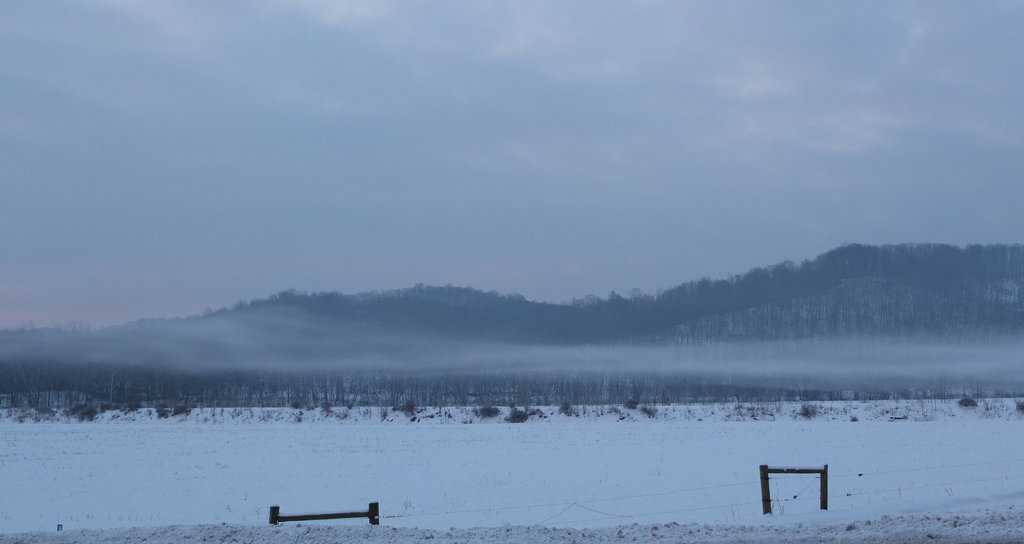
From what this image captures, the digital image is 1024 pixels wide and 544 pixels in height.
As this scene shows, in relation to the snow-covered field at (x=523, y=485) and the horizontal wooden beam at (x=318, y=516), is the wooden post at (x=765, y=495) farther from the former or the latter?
the horizontal wooden beam at (x=318, y=516)

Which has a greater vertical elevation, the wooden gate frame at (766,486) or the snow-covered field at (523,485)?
the wooden gate frame at (766,486)

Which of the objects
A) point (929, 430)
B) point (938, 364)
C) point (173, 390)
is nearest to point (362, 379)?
point (173, 390)

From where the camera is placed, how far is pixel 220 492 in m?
23.5

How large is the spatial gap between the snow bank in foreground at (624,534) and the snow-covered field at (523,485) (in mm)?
44

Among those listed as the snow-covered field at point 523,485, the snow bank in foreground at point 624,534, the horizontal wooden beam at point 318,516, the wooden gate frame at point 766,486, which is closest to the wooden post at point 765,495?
the wooden gate frame at point 766,486

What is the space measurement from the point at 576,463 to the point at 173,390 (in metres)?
121

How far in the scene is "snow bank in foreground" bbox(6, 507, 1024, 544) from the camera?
37.3 feet

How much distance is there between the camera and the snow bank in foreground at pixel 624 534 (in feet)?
37.3

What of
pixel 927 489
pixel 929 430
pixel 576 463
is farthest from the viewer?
pixel 929 430

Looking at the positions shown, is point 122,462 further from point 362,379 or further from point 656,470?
point 362,379

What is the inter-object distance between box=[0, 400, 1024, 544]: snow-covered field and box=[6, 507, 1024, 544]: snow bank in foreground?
0.04 meters

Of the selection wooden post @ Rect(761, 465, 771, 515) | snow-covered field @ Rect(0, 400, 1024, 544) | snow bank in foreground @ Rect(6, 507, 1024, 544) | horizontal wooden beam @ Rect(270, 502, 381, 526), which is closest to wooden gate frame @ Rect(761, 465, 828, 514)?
wooden post @ Rect(761, 465, 771, 515)

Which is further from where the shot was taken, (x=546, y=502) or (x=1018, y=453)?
(x=1018, y=453)

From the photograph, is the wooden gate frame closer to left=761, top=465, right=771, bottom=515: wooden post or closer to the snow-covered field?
left=761, top=465, right=771, bottom=515: wooden post
